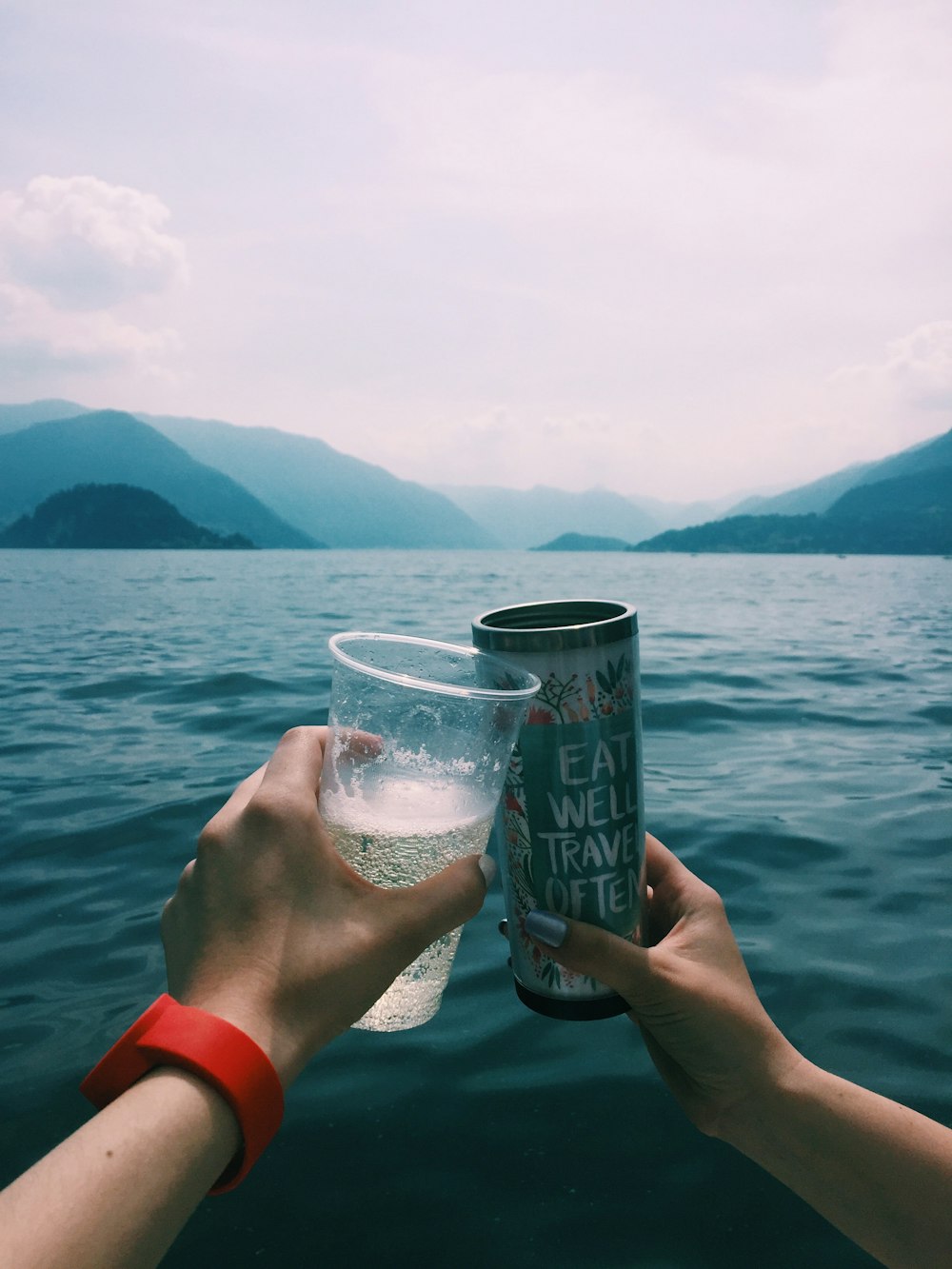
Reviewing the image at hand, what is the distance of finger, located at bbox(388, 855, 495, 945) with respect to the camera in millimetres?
1153

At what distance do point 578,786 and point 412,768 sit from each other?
28 cm

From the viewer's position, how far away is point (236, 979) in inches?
→ 39.4

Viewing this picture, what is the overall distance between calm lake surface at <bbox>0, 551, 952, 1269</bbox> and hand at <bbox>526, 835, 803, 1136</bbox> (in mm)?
513

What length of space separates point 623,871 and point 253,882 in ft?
2.12

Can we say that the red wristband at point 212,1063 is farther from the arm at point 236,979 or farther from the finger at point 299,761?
the finger at point 299,761

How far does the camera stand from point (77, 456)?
175 m

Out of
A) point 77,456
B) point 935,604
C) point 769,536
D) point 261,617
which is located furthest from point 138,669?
point 77,456

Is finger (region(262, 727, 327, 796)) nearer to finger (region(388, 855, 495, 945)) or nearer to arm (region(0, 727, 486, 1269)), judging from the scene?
arm (region(0, 727, 486, 1269))

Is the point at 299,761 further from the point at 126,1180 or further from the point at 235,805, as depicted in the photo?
the point at 126,1180

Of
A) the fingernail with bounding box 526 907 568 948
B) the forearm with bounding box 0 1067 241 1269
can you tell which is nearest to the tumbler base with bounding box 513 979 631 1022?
the fingernail with bounding box 526 907 568 948

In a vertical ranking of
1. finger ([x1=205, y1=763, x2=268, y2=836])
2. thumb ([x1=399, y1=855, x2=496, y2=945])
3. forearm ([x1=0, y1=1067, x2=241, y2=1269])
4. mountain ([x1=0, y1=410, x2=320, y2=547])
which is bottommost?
forearm ([x1=0, y1=1067, x2=241, y2=1269])

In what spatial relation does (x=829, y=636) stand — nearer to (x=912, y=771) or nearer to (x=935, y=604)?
(x=912, y=771)

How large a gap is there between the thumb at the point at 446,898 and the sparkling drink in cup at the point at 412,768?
0.19 ft

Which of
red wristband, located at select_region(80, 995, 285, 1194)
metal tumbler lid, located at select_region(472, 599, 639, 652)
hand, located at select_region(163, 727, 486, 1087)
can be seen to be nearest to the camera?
red wristband, located at select_region(80, 995, 285, 1194)
